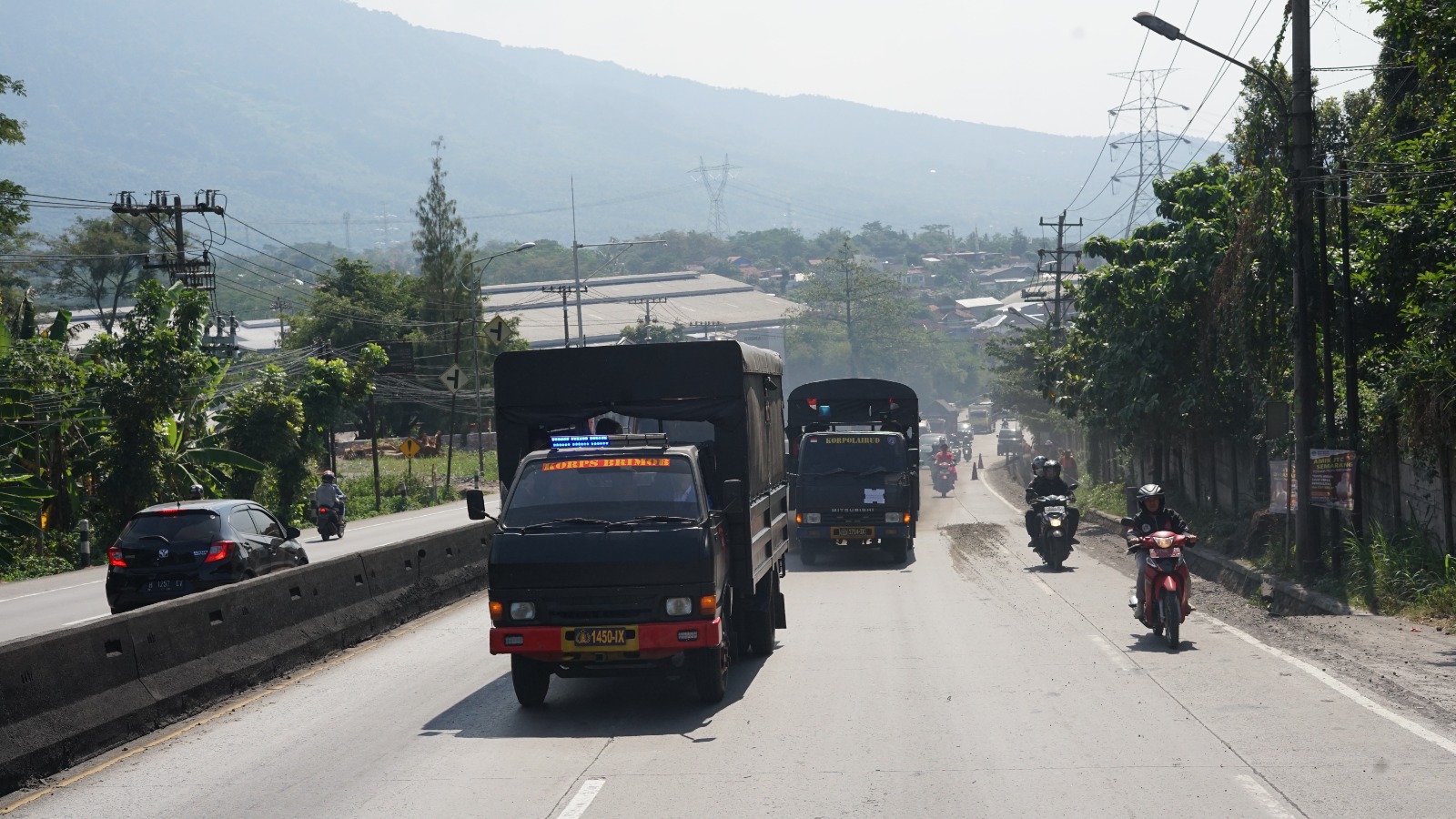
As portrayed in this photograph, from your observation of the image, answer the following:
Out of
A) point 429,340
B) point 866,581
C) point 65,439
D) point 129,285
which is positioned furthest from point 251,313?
point 866,581

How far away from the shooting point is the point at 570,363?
12500 mm

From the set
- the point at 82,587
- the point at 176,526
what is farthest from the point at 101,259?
the point at 176,526

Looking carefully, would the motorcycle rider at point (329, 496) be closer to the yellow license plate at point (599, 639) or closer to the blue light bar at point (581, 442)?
the blue light bar at point (581, 442)

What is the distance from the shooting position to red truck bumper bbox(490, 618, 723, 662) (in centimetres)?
1025

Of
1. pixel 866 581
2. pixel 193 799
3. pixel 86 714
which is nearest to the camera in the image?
pixel 193 799

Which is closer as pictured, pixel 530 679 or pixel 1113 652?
pixel 530 679

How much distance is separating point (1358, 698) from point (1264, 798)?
11.1 feet

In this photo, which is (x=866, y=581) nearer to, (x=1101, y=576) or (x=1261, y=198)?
(x=1101, y=576)

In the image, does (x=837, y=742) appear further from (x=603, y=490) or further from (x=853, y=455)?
(x=853, y=455)

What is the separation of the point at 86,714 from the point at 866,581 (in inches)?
537

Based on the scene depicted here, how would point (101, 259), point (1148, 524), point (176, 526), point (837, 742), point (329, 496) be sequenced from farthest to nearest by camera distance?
point (101, 259)
point (329, 496)
point (176, 526)
point (1148, 524)
point (837, 742)

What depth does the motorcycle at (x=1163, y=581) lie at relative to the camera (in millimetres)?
13398

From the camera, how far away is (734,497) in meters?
11.2

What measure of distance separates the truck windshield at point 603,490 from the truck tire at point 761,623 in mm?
2251
